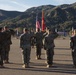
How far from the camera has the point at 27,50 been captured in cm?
1662

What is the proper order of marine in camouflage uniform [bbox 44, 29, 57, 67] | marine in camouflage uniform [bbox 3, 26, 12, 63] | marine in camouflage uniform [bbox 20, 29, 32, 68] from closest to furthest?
marine in camouflage uniform [bbox 20, 29, 32, 68] → marine in camouflage uniform [bbox 44, 29, 57, 67] → marine in camouflage uniform [bbox 3, 26, 12, 63]

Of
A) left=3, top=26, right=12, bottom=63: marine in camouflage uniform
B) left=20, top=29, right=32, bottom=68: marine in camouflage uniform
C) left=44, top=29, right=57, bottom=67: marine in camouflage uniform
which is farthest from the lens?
left=3, top=26, right=12, bottom=63: marine in camouflage uniform

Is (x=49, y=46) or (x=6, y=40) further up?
(x=6, y=40)

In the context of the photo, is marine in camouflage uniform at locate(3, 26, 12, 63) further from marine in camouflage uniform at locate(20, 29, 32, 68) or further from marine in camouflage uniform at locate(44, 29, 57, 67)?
marine in camouflage uniform at locate(44, 29, 57, 67)

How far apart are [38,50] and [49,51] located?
14.8ft

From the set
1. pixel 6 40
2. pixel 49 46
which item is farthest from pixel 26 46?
pixel 6 40

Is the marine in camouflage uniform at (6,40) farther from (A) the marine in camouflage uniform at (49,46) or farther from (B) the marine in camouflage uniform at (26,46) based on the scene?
(A) the marine in camouflage uniform at (49,46)

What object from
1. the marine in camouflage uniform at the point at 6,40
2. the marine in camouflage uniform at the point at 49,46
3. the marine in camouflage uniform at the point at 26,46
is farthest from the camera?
the marine in camouflage uniform at the point at 6,40

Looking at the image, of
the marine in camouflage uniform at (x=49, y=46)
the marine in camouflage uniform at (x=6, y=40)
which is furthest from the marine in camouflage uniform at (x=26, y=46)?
the marine in camouflage uniform at (x=6, y=40)

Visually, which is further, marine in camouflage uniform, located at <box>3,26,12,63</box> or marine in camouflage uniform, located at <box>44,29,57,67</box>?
marine in camouflage uniform, located at <box>3,26,12,63</box>

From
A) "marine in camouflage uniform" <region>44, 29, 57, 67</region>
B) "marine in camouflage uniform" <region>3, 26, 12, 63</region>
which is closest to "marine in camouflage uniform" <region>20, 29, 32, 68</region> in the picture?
"marine in camouflage uniform" <region>44, 29, 57, 67</region>

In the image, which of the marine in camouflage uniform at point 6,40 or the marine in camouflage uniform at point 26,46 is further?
the marine in camouflage uniform at point 6,40

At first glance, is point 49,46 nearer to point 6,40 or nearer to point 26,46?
point 26,46

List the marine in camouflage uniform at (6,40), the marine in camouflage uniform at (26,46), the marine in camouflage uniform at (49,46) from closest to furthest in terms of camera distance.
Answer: the marine in camouflage uniform at (26,46)
the marine in camouflage uniform at (49,46)
the marine in camouflage uniform at (6,40)
